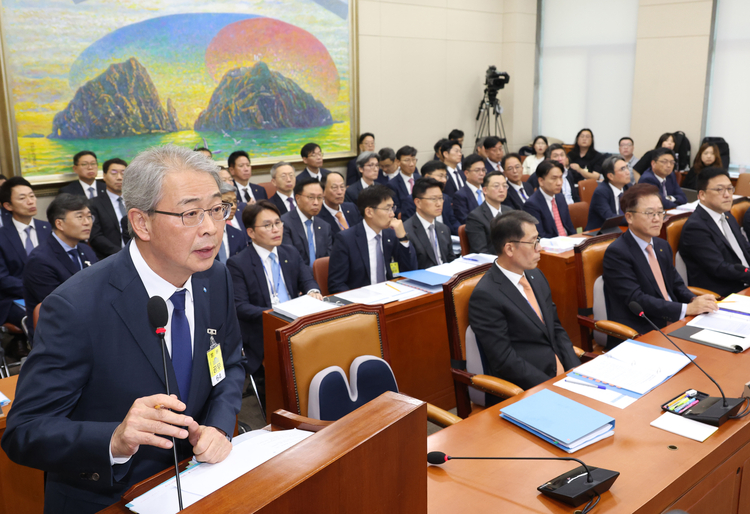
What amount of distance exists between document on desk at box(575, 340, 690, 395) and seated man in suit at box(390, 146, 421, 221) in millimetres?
4638

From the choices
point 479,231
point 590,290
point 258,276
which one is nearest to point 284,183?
point 479,231

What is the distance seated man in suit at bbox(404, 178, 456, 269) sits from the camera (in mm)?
4309

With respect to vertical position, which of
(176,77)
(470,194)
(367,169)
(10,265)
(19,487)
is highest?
(176,77)

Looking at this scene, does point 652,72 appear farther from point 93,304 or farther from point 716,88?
point 93,304

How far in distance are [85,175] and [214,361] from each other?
17.2 feet

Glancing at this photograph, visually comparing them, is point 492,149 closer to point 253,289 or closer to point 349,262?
point 349,262

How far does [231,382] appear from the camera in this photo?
1.63m

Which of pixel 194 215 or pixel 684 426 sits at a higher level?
pixel 194 215

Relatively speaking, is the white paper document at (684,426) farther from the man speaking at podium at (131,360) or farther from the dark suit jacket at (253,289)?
the dark suit jacket at (253,289)

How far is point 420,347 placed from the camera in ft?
11.7

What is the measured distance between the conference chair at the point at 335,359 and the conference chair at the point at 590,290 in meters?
1.41

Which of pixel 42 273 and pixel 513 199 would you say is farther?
pixel 513 199

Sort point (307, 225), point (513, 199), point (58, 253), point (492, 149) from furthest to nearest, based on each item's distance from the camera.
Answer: point (492, 149) < point (513, 199) < point (307, 225) < point (58, 253)

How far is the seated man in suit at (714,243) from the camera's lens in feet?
13.3
